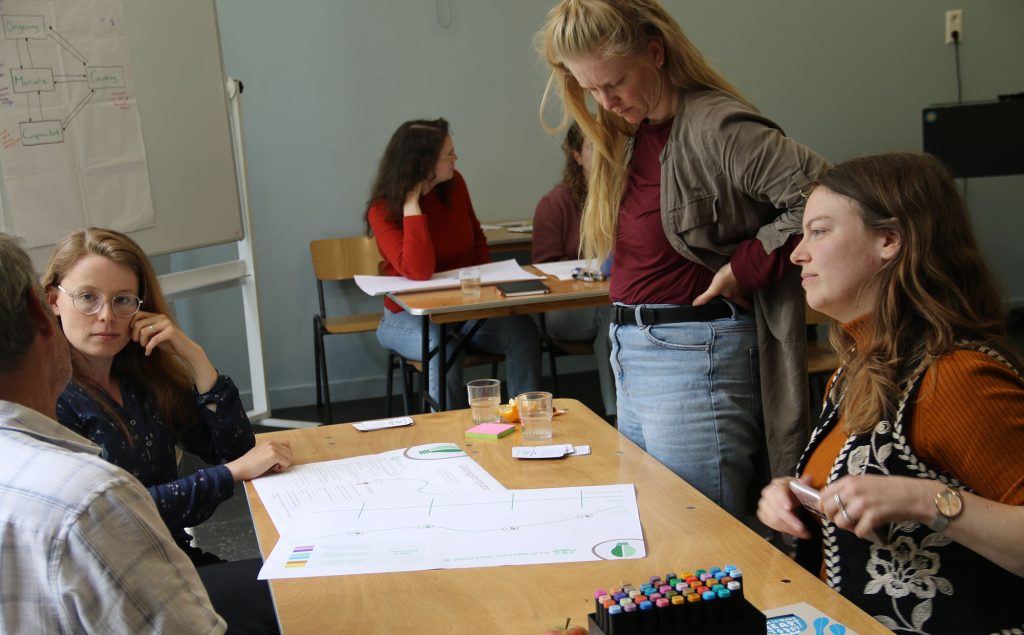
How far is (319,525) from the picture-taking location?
147 centimetres

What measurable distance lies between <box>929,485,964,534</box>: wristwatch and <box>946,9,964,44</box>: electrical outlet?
5182 mm

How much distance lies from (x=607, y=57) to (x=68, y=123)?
212 cm

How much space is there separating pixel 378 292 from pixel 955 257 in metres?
2.37

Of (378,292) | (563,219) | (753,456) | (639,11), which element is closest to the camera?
(639,11)

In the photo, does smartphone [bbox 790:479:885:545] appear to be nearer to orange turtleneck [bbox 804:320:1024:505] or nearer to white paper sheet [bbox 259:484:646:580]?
orange turtleneck [bbox 804:320:1024:505]

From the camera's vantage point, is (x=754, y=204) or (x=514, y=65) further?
(x=514, y=65)

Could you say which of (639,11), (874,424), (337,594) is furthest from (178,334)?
(874,424)

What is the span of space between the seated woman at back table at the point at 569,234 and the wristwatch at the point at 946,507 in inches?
110

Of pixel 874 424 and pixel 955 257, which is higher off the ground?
pixel 955 257

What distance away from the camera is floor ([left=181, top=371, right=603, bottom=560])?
10.5ft

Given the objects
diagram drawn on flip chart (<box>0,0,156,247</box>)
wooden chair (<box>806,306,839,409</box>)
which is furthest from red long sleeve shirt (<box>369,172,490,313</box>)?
wooden chair (<box>806,306,839,409</box>)

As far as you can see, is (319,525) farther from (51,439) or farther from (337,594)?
(51,439)

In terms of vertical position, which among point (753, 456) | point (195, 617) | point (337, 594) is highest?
point (195, 617)

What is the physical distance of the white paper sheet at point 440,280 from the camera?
137 inches
